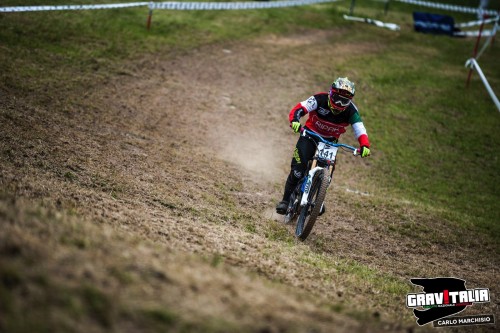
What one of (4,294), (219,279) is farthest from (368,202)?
(4,294)

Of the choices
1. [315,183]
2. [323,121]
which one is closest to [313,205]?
[315,183]

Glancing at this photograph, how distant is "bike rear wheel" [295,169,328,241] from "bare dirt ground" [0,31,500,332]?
0.25 metres

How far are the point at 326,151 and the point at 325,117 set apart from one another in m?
0.73

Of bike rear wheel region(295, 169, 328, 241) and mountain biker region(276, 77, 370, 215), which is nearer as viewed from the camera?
bike rear wheel region(295, 169, 328, 241)

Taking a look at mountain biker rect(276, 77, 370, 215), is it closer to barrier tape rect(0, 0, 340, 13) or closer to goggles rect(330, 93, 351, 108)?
goggles rect(330, 93, 351, 108)

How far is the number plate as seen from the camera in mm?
8492

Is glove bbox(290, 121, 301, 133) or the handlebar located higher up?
glove bbox(290, 121, 301, 133)

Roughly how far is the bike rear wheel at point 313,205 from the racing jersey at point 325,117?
0.98 m

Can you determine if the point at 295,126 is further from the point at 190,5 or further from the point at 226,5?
the point at 226,5

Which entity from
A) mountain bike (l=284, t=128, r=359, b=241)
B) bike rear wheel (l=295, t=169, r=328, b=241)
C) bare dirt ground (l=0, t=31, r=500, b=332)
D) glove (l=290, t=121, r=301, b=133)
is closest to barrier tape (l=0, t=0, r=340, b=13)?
bare dirt ground (l=0, t=31, r=500, b=332)

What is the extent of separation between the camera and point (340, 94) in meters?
8.51

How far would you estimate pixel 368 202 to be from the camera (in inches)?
453

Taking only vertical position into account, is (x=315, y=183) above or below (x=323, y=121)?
below

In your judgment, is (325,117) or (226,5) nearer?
(325,117)
